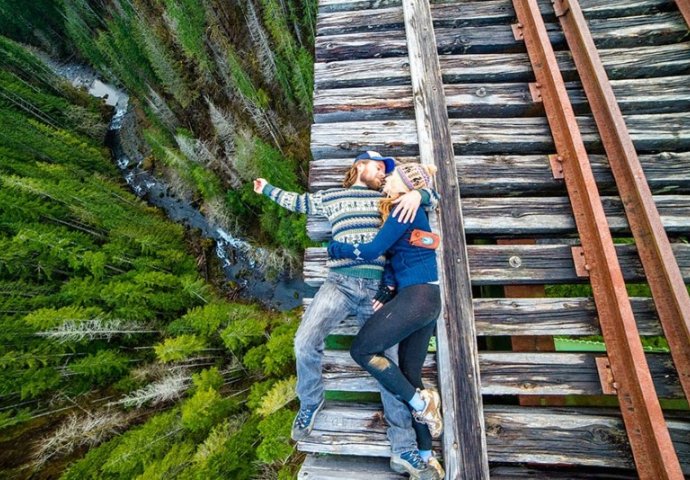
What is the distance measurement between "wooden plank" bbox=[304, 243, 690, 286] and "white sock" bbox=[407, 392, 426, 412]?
1.17m

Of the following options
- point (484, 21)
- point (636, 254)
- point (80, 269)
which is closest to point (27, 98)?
point (80, 269)

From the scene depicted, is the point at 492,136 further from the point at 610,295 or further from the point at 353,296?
the point at 353,296

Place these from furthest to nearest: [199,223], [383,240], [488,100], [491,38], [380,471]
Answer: [199,223] → [491,38] → [488,100] → [380,471] → [383,240]

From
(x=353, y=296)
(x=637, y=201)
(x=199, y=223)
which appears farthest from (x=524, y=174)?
(x=199, y=223)

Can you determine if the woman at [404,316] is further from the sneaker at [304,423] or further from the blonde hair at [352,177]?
the sneaker at [304,423]

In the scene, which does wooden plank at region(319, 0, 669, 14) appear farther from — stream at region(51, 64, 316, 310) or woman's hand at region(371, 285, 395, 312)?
stream at region(51, 64, 316, 310)

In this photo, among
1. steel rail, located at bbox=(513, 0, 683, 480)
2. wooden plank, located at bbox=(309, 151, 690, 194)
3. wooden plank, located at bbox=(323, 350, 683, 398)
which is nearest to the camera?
steel rail, located at bbox=(513, 0, 683, 480)

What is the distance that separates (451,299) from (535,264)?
88 centimetres

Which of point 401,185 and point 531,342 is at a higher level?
point 401,185

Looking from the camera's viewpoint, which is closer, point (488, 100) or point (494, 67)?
point (488, 100)

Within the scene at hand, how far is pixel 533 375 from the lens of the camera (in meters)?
2.90

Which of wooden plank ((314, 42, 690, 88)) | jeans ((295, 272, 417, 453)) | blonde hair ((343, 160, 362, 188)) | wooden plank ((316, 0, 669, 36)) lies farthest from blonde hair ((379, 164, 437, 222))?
wooden plank ((316, 0, 669, 36))

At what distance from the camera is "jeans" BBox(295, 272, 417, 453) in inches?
107

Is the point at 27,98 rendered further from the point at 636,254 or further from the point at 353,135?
the point at 636,254
